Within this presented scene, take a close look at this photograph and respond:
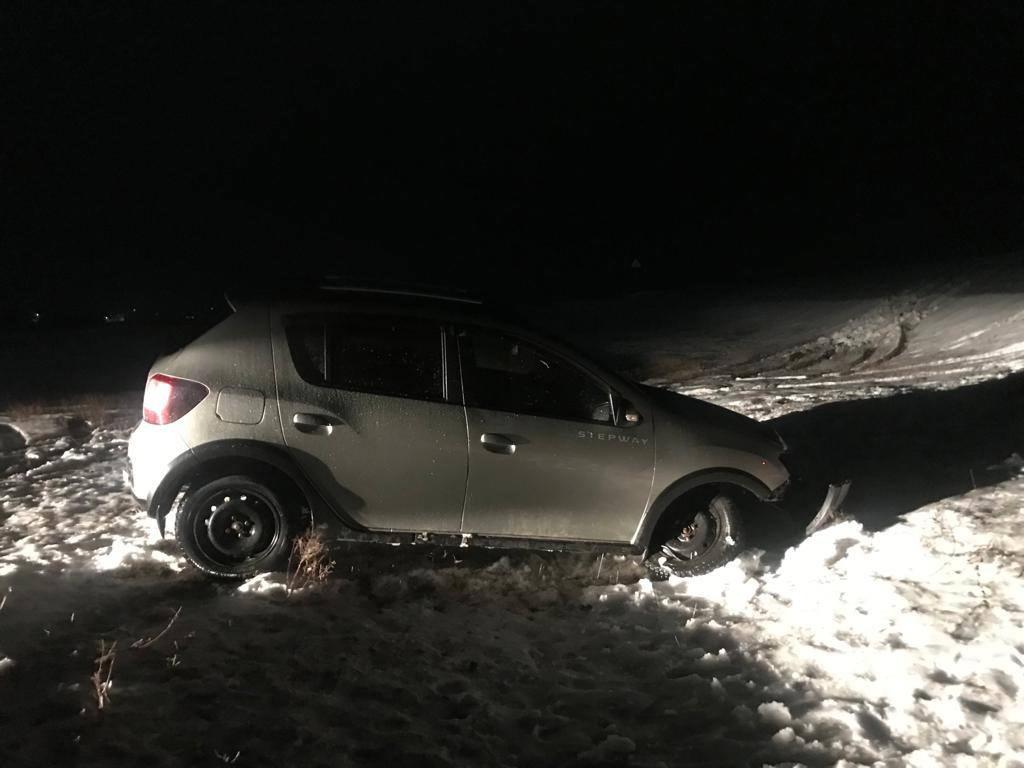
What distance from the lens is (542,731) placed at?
3.59 m

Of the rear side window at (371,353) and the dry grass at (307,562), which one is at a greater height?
the rear side window at (371,353)

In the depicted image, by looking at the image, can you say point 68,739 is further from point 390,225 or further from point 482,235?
point 390,225

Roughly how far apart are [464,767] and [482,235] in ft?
207

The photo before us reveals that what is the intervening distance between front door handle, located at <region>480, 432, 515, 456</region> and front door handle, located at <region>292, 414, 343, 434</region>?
34.0 inches

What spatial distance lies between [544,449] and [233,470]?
1850 mm

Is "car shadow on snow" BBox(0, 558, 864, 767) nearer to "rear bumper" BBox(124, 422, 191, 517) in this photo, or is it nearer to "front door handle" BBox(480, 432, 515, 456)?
"rear bumper" BBox(124, 422, 191, 517)

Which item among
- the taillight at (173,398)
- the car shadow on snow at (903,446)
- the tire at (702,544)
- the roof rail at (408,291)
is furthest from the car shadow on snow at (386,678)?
the car shadow on snow at (903,446)

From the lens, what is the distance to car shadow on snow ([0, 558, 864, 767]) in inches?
133

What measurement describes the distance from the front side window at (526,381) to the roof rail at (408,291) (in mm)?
324

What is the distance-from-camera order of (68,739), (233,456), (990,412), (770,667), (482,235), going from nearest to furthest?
1. (68,739)
2. (770,667)
3. (233,456)
4. (990,412)
5. (482,235)

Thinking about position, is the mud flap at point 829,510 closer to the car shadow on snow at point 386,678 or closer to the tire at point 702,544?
the tire at point 702,544

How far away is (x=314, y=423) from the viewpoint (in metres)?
4.84

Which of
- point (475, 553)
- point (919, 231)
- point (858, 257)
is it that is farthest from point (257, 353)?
point (919, 231)

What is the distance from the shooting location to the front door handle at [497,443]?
4.89 metres
